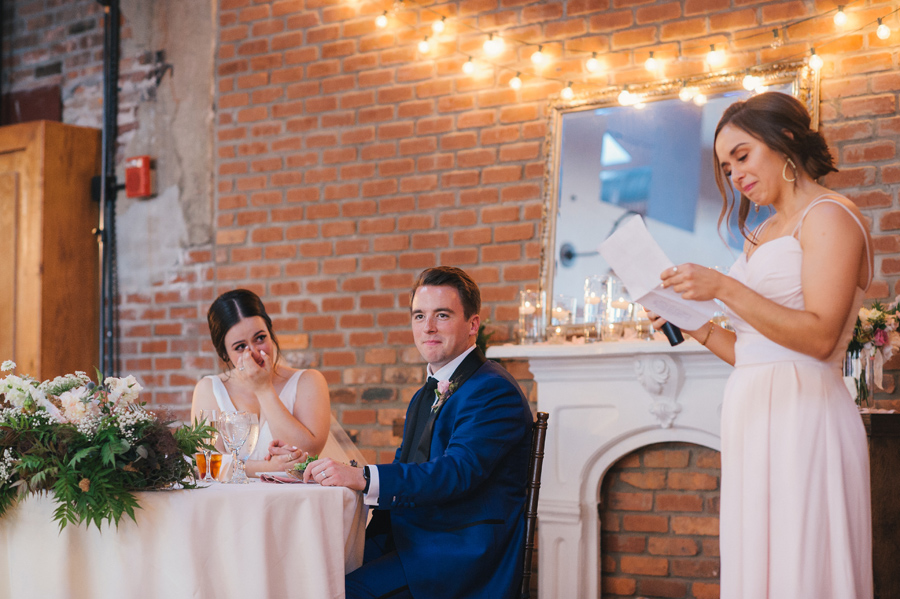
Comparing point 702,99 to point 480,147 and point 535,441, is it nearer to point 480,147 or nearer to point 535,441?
point 480,147

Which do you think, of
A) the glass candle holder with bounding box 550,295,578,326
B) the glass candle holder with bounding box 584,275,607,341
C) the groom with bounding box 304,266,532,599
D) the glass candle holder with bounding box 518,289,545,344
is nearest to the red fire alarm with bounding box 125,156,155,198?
the glass candle holder with bounding box 518,289,545,344

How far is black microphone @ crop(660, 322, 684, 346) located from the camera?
71.6 inches

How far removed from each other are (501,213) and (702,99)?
90 centimetres

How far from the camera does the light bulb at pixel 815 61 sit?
309 centimetres

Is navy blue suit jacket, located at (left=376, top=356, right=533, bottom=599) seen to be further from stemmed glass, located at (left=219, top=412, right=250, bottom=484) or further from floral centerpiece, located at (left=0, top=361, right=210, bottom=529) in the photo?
floral centerpiece, located at (left=0, top=361, right=210, bottom=529)

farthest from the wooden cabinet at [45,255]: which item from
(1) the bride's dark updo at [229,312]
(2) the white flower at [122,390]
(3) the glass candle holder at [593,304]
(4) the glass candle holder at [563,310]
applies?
(2) the white flower at [122,390]

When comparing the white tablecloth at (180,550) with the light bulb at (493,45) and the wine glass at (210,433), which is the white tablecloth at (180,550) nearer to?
the wine glass at (210,433)

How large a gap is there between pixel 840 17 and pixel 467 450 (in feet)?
7.02

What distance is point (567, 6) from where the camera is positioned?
11.9 ft

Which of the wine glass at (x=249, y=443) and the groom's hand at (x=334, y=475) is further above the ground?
the wine glass at (x=249, y=443)

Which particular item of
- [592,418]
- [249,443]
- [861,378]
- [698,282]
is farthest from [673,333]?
[592,418]

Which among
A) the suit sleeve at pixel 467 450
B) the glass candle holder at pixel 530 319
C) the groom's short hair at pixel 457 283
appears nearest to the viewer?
the suit sleeve at pixel 467 450

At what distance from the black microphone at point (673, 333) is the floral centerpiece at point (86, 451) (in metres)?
0.99

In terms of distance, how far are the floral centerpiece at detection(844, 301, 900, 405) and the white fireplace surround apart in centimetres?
44
